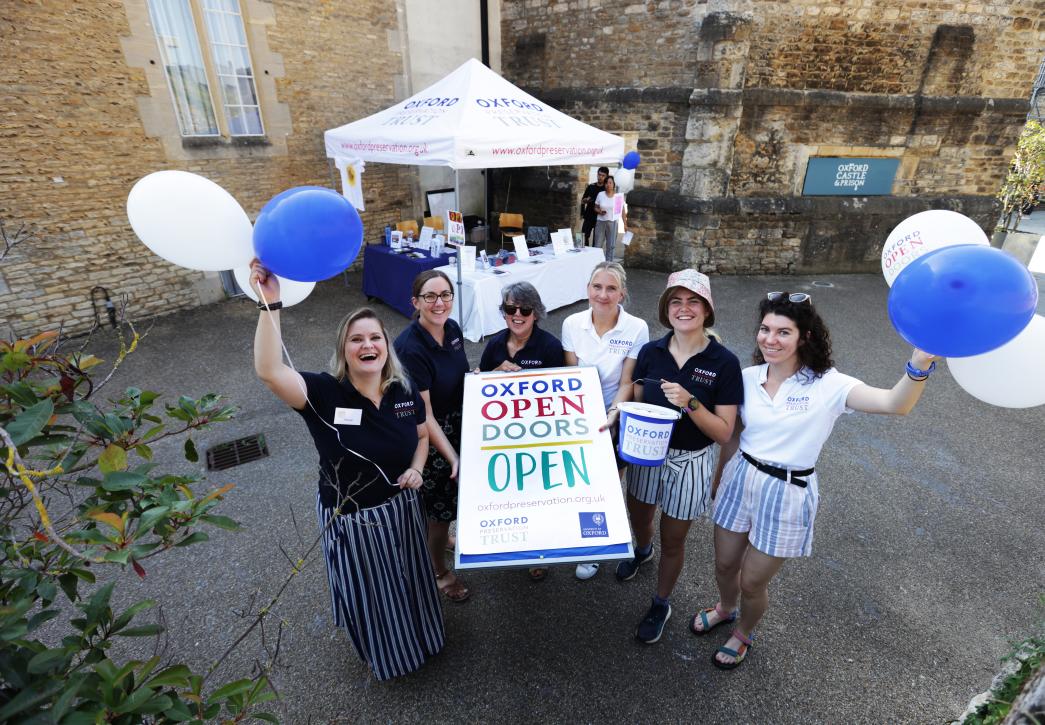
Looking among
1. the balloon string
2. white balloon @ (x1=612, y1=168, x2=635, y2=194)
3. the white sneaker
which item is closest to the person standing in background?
white balloon @ (x1=612, y1=168, x2=635, y2=194)

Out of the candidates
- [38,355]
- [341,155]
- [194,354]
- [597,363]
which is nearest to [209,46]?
[341,155]

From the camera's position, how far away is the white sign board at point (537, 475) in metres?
2.12

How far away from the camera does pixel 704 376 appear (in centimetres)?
240

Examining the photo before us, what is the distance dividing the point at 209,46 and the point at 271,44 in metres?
0.86

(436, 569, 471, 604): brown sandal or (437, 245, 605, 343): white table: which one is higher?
(437, 245, 605, 343): white table

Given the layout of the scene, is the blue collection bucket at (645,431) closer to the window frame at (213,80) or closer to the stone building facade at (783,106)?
the window frame at (213,80)

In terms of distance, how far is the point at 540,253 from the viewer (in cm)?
786

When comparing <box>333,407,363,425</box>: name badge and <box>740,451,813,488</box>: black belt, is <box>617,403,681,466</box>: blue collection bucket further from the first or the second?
<box>333,407,363,425</box>: name badge

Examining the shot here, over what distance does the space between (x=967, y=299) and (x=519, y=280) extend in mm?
5587

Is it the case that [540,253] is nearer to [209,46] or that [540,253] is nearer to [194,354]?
[194,354]

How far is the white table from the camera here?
6.55 metres

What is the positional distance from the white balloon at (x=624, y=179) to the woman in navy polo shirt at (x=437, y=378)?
7.92 meters

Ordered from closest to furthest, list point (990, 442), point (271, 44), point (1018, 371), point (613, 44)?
point (1018, 371)
point (990, 442)
point (271, 44)
point (613, 44)

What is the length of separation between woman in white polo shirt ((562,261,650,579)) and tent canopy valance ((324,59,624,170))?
11.5 ft
